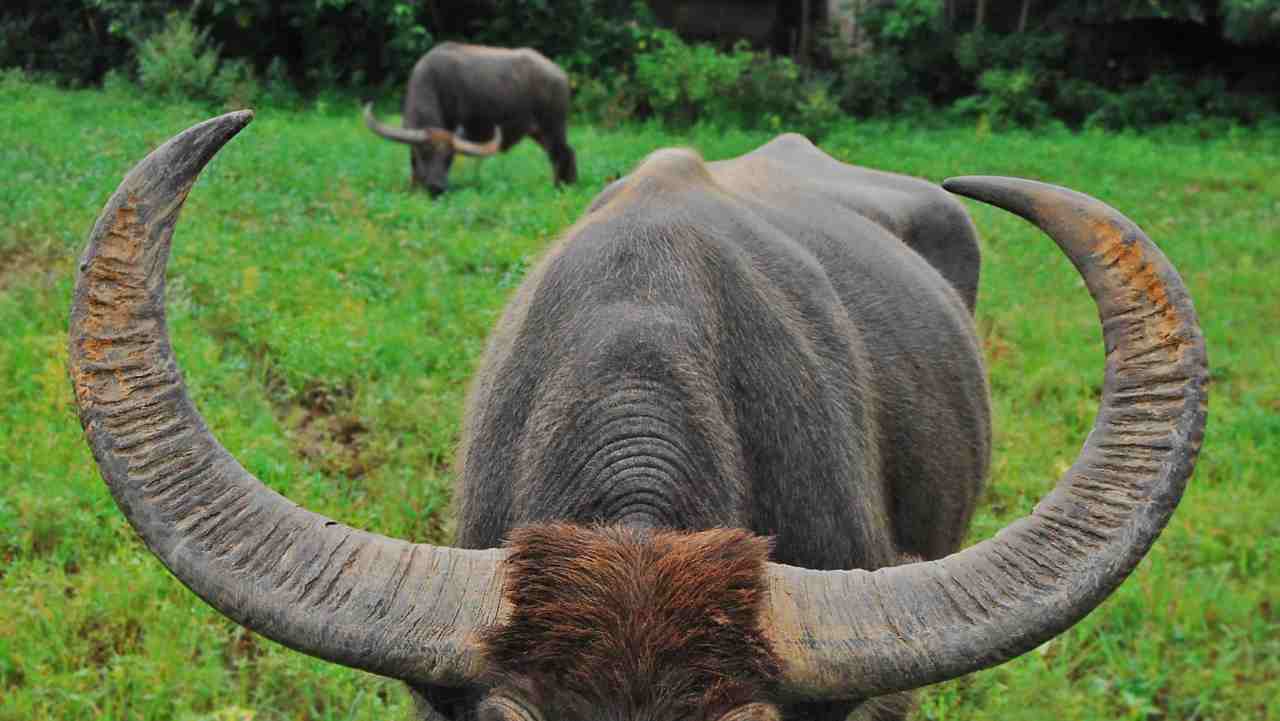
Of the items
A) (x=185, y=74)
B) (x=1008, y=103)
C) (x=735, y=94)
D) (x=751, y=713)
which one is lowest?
(x=1008, y=103)

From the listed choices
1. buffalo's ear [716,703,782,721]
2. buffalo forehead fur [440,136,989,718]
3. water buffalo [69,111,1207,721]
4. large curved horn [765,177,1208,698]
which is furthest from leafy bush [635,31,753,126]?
buffalo's ear [716,703,782,721]

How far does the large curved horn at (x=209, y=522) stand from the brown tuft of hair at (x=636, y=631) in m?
0.09

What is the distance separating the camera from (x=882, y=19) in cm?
2344

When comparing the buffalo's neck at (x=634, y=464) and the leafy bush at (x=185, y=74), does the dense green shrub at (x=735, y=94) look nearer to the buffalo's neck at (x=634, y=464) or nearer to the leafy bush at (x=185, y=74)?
the leafy bush at (x=185, y=74)

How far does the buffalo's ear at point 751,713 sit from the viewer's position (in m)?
1.74

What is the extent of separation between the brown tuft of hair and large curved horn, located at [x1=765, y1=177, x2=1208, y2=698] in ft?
0.26

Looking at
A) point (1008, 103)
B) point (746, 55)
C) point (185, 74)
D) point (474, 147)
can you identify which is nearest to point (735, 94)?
point (746, 55)

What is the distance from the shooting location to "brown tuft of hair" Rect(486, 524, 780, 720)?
1.73 m

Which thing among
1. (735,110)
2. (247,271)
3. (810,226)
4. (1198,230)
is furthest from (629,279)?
(735,110)

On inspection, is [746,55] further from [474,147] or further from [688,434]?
[688,434]

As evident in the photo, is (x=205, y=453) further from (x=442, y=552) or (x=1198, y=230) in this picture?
(x=1198, y=230)

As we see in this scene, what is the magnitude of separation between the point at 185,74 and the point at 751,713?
2097 cm

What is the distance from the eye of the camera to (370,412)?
564cm

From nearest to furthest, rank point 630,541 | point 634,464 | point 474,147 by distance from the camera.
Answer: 1. point 630,541
2. point 634,464
3. point 474,147
